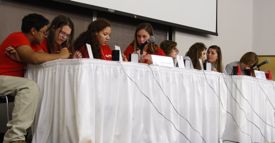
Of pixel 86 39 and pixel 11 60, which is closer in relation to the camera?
pixel 11 60

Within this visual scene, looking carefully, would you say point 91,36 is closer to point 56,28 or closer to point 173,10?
point 56,28

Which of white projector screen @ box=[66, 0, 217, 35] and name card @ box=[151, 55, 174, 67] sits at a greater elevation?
white projector screen @ box=[66, 0, 217, 35]

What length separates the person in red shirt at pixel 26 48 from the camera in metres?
2.28

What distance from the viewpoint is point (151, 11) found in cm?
438

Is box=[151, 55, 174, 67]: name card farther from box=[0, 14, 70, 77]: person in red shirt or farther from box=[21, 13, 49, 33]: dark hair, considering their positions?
box=[21, 13, 49, 33]: dark hair

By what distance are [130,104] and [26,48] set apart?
2.32 feet

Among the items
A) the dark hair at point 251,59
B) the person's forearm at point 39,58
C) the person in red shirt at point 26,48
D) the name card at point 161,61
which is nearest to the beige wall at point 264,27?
the dark hair at point 251,59

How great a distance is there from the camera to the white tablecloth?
82.3 inches

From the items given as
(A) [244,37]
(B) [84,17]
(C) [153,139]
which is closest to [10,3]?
(B) [84,17]

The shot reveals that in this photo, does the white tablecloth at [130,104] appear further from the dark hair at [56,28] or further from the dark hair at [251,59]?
the dark hair at [251,59]

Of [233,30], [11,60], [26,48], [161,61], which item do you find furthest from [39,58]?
[233,30]

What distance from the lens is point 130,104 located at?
230 centimetres

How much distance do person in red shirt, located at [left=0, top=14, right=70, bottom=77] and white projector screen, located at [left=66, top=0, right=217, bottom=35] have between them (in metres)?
1.10

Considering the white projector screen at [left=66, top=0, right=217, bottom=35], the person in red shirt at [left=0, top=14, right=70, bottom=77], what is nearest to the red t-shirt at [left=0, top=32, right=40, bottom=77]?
the person in red shirt at [left=0, top=14, right=70, bottom=77]
